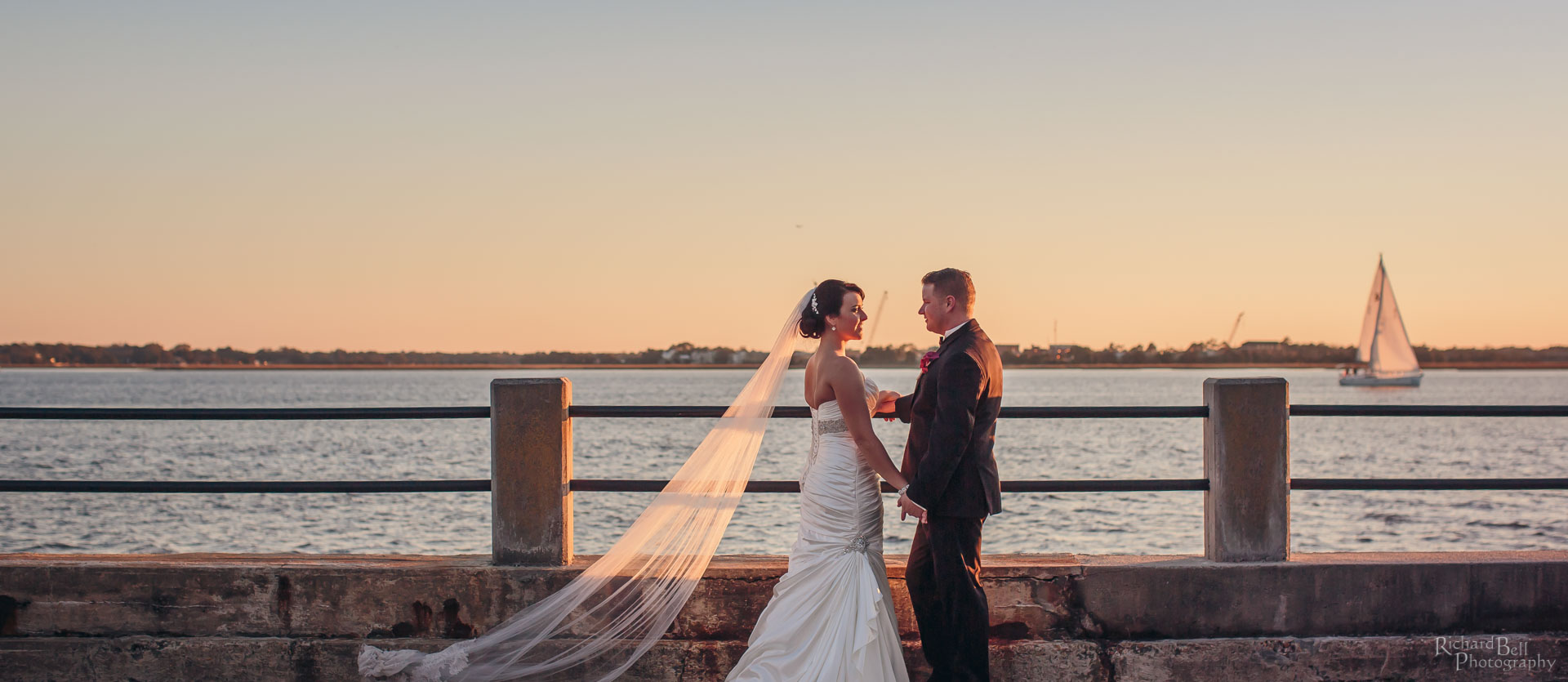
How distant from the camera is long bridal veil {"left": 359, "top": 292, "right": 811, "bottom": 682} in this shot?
5.56 m

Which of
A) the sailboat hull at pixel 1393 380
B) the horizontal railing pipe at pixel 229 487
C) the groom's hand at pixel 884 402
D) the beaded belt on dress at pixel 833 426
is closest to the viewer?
the beaded belt on dress at pixel 833 426

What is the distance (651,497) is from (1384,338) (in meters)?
60.3

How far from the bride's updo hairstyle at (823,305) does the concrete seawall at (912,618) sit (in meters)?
1.41

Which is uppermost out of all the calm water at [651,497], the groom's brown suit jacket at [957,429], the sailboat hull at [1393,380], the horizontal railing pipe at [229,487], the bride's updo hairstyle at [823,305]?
the bride's updo hairstyle at [823,305]

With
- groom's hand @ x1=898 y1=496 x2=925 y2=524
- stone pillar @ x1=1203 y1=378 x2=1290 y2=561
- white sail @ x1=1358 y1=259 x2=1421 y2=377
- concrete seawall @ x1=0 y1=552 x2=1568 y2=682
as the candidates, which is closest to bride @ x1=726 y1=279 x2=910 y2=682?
groom's hand @ x1=898 y1=496 x2=925 y2=524

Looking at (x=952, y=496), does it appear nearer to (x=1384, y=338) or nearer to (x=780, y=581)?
(x=780, y=581)

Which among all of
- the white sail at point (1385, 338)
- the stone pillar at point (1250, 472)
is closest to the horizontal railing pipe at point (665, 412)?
the stone pillar at point (1250, 472)

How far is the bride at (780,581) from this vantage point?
5074mm

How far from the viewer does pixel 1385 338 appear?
71500 millimetres

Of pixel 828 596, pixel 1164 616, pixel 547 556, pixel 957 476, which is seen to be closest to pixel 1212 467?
pixel 1164 616

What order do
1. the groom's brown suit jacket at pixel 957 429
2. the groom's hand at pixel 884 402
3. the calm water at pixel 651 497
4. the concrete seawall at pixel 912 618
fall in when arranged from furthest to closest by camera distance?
the calm water at pixel 651 497
the concrete seawall at pixel 912 618
the groom's hand at pixel 884 402
the groom's brown suit jacket at pixel 957 429

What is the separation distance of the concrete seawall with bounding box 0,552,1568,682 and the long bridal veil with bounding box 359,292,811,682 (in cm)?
18

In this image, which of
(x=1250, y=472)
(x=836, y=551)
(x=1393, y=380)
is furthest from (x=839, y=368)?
(x=1393, y=380)

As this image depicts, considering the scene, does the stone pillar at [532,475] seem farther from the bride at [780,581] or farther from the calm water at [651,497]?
the calm water at [651,497]
